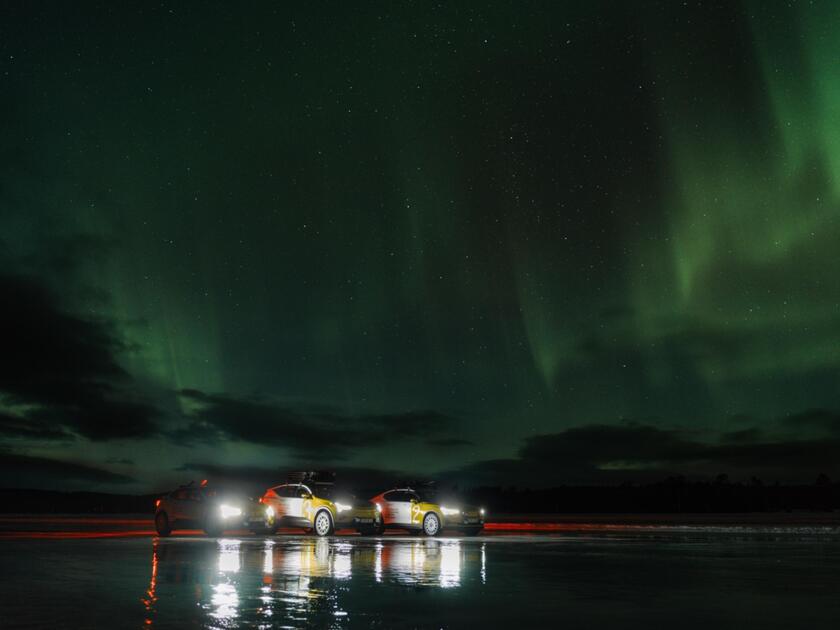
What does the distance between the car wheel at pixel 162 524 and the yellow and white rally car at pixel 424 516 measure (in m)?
6.39

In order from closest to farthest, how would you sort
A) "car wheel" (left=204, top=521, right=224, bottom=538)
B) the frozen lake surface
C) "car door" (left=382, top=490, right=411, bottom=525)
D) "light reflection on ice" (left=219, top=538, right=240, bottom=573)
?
the frozen lake surface → "light reflection on ice" (left=219, top=538, right=240, bottom=573) → "car wheel" (left=204, top=521, right=224, bottom=538) → "car door" (left=382, top=490, right=411, bottom=525)

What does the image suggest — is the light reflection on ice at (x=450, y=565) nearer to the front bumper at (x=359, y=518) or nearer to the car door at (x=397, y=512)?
the car door at (x=397, y=512)

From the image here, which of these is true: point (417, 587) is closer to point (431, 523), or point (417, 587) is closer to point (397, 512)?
point (431, 523)

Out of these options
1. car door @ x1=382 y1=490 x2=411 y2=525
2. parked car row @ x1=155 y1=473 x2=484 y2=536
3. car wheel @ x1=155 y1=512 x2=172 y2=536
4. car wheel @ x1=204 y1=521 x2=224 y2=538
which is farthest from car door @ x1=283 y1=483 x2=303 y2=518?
car wheel @ x1=155 y1=512 x2=172 y2=536

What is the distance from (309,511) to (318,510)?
28 cm

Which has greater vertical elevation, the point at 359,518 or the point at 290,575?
the point at 359,518

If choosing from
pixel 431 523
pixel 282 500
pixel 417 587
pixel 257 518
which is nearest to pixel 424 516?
pixel 431 523

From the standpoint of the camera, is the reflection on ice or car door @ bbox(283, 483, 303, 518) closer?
the reflection on ice

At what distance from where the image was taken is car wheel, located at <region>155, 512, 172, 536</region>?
28.2m

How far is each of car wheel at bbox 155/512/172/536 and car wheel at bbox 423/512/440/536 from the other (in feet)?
25.8

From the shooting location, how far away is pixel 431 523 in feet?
98.6

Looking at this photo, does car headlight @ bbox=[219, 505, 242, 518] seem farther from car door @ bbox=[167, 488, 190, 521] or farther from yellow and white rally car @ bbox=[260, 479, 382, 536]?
yellow and white rally car @ bbox=[260, 479, 382, 536]


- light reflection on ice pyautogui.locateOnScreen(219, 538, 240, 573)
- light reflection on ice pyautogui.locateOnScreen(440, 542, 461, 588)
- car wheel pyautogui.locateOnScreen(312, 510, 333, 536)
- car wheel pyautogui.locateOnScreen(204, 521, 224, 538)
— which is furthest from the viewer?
car wheel pyautogui.locateOnScreen(312, 510, 333, 536)

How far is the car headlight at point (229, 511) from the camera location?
93.2ft
